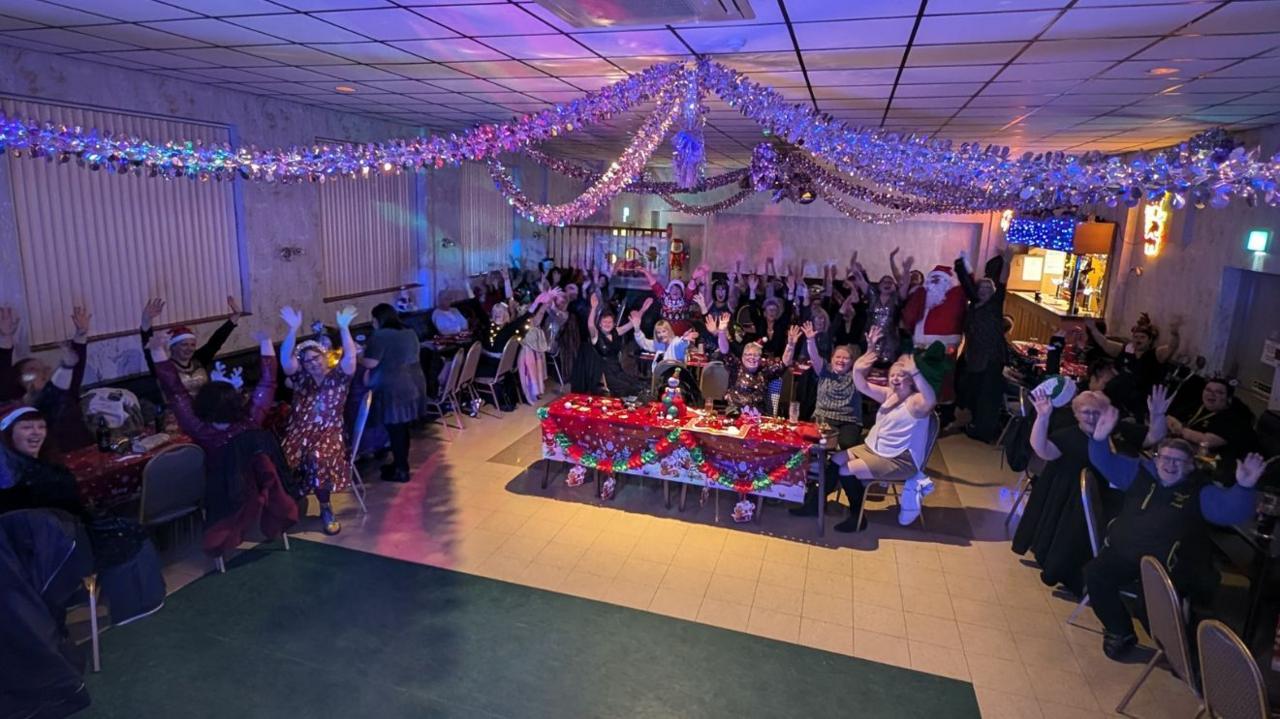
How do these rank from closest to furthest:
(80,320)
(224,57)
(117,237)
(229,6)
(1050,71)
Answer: (229,6) < (1050,71) < (80,320) < (224,57) < (117,237)

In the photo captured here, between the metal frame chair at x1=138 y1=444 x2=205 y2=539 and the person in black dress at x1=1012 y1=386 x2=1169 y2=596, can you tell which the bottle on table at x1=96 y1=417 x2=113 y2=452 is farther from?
the person in black dress at x1=1012 y1=386 x2=1169 y2=596

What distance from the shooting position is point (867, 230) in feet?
45.2

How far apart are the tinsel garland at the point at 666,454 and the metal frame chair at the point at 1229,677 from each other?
2646 mm

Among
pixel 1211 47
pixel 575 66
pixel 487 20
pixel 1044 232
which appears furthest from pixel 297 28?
pixel 1044 232

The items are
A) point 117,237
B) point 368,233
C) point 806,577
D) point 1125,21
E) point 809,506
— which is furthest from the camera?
point 368,233

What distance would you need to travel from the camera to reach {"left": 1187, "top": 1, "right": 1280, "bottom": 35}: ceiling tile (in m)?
2.93

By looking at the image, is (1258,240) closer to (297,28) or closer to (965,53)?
(965,53)

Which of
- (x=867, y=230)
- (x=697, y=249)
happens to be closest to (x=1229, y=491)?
(x=867, y=230)

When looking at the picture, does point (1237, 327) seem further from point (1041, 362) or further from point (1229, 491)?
point (1229, 491)

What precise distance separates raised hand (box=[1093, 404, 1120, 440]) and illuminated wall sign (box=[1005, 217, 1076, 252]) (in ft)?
21.0

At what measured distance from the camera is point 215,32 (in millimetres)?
4168

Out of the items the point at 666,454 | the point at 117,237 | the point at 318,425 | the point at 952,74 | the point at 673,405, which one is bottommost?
the point at 666,454

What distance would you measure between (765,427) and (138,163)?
4566 millimetres

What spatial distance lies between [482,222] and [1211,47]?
9.63 metres
